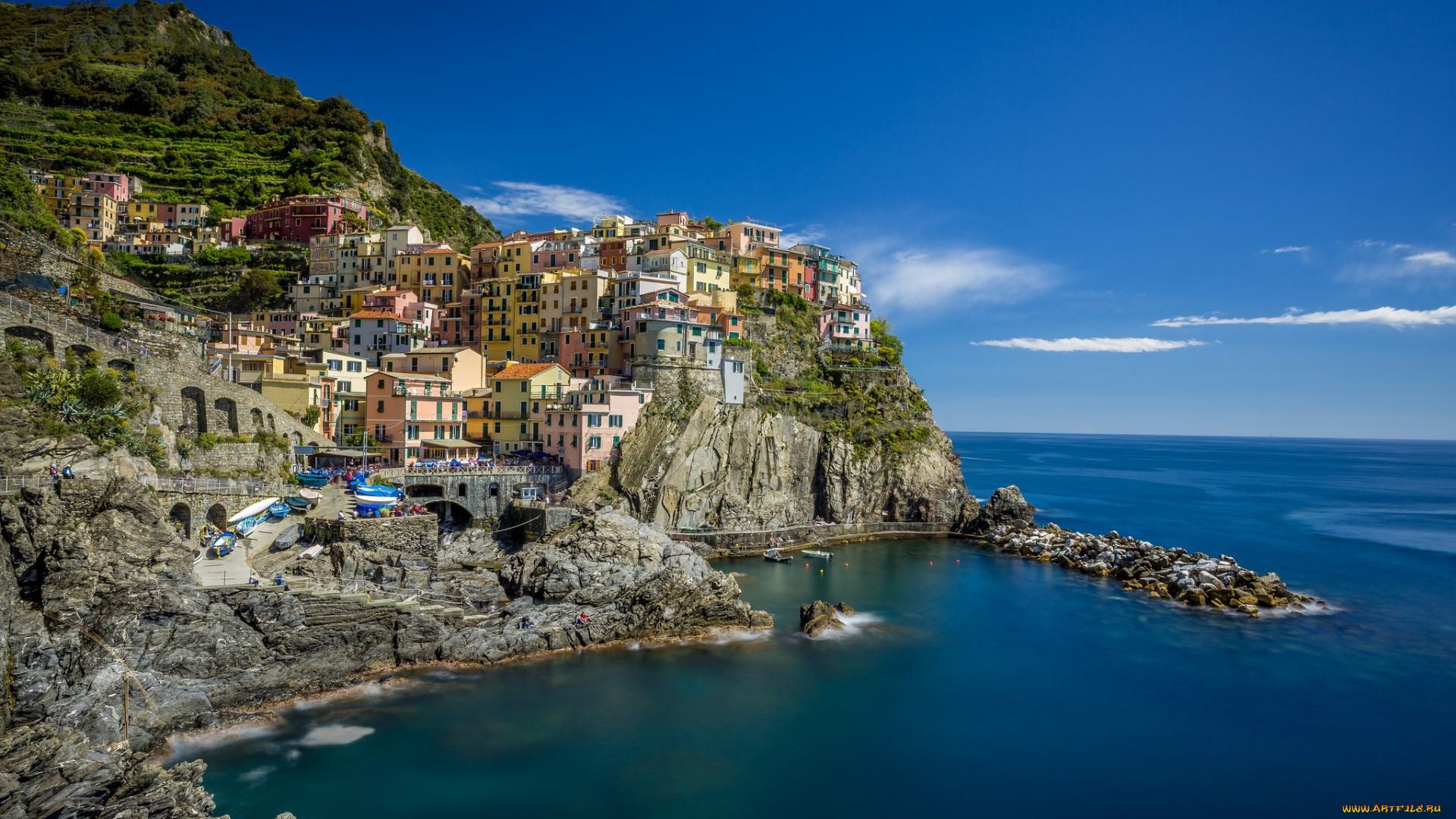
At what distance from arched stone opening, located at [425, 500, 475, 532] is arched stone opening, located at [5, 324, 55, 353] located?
1802cm

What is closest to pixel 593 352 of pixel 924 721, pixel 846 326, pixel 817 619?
pixel 846 326

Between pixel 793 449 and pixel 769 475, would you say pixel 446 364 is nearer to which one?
pixel 769 475

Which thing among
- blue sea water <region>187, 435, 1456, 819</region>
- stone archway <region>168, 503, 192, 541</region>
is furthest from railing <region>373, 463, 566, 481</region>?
blue sea water <region>187, 435, 1456, 819</region>

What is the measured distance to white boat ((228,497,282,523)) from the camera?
31.9 metres

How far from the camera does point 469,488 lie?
44.4 metres

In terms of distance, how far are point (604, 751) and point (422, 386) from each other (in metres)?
31.4

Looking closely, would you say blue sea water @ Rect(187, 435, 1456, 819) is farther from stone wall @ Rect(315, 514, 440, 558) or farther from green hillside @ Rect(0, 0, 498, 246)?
green hillside @ Rect(0, 0, 498, 246)

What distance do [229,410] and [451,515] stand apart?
12323 millimetres

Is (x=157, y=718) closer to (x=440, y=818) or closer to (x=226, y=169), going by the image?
(x=440, y=818)

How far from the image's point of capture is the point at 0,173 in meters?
40.5

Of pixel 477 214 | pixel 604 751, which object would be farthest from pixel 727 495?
pixel 477 214

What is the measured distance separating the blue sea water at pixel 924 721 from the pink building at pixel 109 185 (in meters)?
77.0

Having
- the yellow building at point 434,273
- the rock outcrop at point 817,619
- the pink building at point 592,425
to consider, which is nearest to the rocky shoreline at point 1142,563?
the rock outcrop at point 817,619

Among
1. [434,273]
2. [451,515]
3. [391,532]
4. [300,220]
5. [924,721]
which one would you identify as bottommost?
[924,721]
